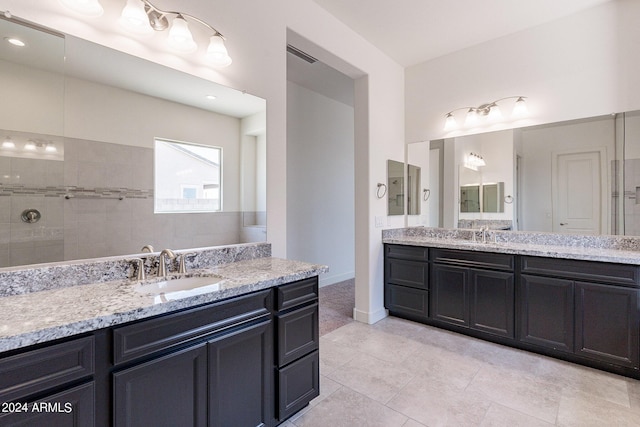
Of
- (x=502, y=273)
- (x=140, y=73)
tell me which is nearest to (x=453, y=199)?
(x=502, y=273)

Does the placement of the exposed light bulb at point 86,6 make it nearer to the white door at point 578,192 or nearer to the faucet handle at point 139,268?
the faucet handle at point 139,268

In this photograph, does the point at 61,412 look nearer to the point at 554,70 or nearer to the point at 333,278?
the point at 554,70

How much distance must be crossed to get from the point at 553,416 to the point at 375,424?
3.47 feet

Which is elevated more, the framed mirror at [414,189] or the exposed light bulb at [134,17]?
the exposed light bulb at [134,17]

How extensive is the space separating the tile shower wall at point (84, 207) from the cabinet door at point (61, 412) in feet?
2.25

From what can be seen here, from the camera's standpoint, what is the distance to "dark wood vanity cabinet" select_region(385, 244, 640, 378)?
2.18 meters

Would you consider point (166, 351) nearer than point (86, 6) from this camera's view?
Yes

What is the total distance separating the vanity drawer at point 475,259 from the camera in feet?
8.66

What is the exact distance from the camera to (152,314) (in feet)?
3.70

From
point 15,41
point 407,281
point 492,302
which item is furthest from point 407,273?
point 15,41

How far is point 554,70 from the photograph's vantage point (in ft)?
9.05

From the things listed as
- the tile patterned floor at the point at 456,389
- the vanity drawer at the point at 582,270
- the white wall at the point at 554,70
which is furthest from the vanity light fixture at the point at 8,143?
the white wall at the point at 554,70

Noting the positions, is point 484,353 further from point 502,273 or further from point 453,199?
point 453,199

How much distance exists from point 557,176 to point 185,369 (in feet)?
10.8
